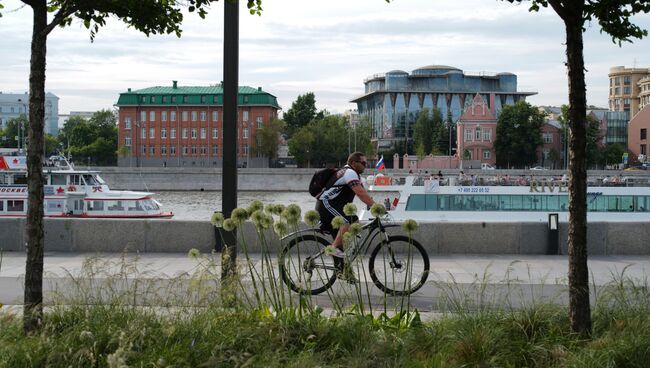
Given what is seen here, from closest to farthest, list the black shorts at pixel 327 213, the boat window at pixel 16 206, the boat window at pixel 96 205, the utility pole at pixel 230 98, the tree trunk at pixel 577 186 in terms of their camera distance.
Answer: the tree trunk at pixel 577 186 < the utility pole at pixel 230 98 < the black shorts at pixel 327 213 < the boat window at pixel 16 206 < the boat window at pixel 96 205

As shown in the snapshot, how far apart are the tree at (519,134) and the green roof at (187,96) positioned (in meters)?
35.9

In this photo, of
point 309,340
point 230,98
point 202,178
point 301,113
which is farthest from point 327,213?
point 301,113

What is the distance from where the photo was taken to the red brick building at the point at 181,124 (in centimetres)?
11775

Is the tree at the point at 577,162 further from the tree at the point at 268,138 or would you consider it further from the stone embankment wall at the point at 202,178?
the tree at the point at 268,138

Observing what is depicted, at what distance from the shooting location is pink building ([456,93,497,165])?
118556mm

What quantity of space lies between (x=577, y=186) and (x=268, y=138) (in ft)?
350

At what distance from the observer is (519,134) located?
113 metres

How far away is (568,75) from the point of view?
207 inches

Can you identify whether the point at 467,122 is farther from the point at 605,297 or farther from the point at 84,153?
the point at 605,297

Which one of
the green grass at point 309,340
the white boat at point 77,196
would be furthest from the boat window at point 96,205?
the green grass at point 309,340

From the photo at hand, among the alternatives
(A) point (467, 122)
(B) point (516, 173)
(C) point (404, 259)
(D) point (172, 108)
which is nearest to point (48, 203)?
(C) point (404, 259)

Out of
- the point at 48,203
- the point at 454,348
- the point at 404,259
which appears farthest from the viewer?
the point at 48,203

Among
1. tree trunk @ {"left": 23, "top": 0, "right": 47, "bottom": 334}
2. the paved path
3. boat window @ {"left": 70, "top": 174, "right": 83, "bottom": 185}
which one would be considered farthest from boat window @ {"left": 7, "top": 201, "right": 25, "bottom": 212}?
tree trunk @ {"left": 23, "top": 0, "right": 47, "bottom": 334}

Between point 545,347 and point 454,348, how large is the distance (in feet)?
2.04
